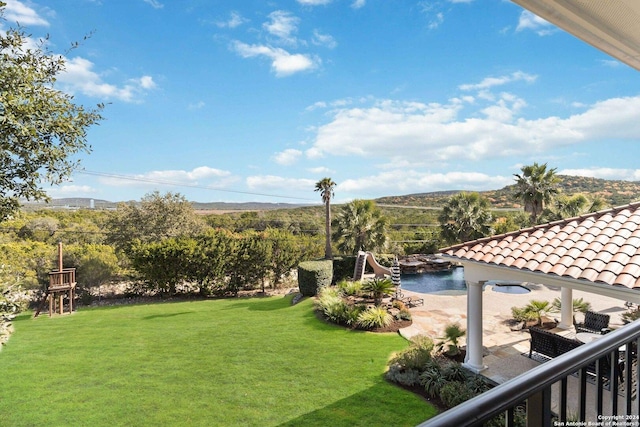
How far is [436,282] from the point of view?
16.1m

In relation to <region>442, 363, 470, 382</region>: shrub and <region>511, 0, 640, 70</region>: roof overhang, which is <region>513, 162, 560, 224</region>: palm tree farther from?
<region>511, 0, 640, 70</region>: roof overhang

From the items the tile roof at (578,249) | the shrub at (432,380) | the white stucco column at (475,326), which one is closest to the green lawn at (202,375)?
the shrub at (432,380)

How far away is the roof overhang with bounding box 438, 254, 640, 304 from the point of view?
12.9 ft

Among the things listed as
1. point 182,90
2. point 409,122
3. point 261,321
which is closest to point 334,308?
point 261,321

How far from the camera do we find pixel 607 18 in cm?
183

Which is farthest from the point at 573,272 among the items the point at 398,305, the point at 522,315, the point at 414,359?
the point at 398,305

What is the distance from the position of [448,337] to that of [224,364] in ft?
15.8

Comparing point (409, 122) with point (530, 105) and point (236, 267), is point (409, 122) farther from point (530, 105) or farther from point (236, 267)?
point (236, 267)

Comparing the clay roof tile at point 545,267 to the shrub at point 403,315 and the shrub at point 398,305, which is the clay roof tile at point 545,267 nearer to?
the shrub at point 403,315

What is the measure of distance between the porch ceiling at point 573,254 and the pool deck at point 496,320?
206 centimetres

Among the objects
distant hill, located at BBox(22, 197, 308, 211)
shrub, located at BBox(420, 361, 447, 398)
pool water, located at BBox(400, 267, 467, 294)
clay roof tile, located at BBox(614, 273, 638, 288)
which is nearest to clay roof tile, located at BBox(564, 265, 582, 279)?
clay roof tile, located at BBox(614, 273, 638, 288)

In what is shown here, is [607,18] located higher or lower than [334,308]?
higher

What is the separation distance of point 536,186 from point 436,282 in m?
6.58

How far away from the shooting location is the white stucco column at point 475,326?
5879 millimetres
